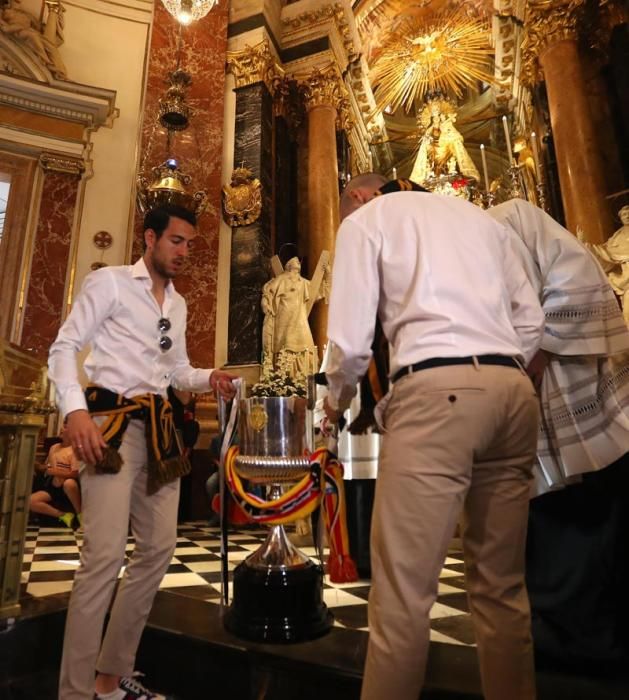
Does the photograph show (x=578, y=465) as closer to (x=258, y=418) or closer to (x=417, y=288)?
(x=417, y=288)

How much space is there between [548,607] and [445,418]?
1114mm

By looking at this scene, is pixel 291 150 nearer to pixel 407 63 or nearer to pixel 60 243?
pixel 60 243

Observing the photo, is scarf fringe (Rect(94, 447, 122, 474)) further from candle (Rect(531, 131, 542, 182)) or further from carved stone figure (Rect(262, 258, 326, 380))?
candle (Rect(531, 131, 542, 182))

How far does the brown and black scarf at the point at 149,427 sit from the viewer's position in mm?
1671

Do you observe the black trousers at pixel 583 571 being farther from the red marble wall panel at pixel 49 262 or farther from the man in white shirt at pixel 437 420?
the red marble wall panel at pixel 49 262

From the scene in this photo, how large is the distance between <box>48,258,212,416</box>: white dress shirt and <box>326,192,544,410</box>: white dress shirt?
85cm

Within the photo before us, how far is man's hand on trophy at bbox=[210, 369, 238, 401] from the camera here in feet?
6.61

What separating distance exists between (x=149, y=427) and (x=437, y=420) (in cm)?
110

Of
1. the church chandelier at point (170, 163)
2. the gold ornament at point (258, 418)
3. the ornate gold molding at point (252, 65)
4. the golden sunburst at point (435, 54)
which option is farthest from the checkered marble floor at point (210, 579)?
the golden sunburst at point (435, 54)

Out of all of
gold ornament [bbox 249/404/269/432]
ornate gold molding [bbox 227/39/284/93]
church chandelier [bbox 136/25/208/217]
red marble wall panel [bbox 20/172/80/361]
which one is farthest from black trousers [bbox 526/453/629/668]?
ornate gold molding [bbox 227/39/284/93]

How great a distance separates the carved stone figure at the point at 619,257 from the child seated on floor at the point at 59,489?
614 centimetres

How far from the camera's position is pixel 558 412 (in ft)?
5.70

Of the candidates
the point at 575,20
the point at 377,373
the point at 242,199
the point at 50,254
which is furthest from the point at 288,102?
the point at 377,373

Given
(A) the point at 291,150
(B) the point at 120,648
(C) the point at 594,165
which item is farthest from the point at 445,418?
(A) the point at 291,150
